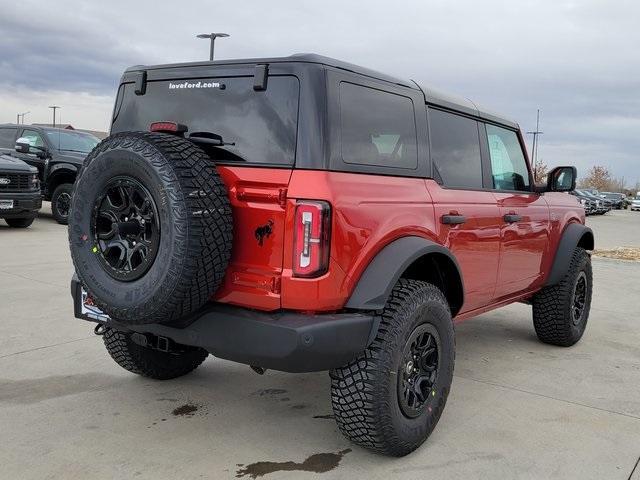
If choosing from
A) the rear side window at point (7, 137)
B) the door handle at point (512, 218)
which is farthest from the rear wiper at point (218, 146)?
the rear side window at point (7, 137)

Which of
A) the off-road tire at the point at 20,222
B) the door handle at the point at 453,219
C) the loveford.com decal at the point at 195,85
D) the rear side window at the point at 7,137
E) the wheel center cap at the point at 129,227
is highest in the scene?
the rear side window at the point at 7,137

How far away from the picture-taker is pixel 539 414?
358cm

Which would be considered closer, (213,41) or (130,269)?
(130,269)

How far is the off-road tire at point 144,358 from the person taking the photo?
12.1 feet

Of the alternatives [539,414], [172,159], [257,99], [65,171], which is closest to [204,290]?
[172,159]

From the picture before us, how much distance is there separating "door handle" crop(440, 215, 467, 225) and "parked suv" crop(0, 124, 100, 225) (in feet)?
33.4

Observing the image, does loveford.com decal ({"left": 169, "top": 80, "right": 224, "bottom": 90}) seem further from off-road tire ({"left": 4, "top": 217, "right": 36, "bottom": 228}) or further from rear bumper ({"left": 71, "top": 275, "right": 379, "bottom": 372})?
off-road tire ({"left": 4, "top": 217, "right": 36, "bottom": 228})

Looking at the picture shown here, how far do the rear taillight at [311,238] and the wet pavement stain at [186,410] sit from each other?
1363 mm

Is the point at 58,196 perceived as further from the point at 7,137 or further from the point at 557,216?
the point at 557,216

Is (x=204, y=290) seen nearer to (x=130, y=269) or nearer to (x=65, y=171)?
(x=130, y=269)

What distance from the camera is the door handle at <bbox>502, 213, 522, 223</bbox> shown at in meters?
4.03

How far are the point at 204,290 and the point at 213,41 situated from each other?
23.2m

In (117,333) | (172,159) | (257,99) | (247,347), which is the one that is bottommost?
(117,333)

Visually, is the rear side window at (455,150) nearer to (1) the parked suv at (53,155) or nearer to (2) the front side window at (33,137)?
(1) the parked suv at (53,155)
